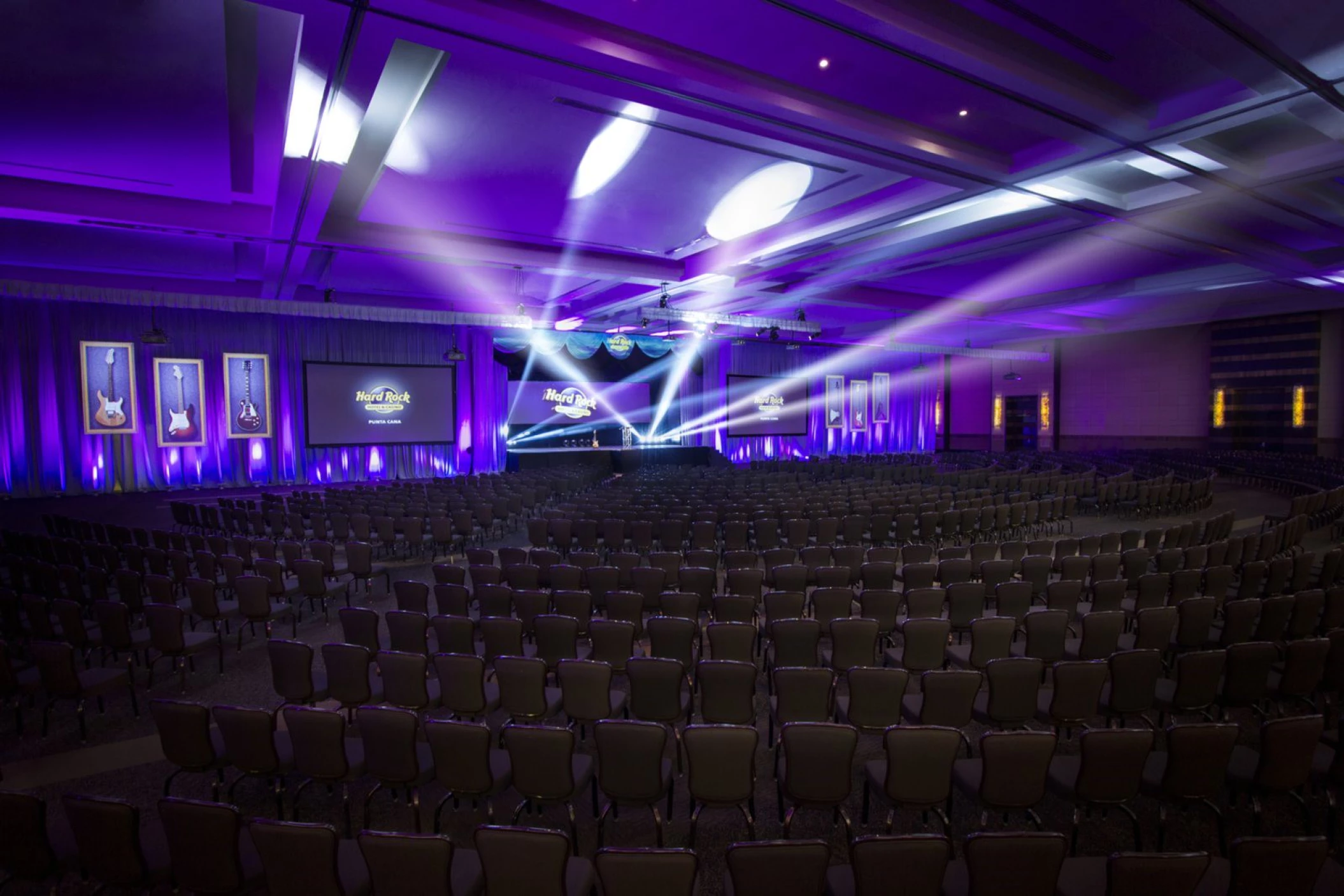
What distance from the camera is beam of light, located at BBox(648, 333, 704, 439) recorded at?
23803mm

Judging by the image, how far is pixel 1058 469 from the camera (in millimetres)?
16469

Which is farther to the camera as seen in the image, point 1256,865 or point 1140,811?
point 1140,811

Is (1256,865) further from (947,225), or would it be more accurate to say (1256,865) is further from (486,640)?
(947,225)

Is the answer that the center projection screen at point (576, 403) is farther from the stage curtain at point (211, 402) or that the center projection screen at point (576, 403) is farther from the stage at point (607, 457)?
the stage curtain at point (211, 402)

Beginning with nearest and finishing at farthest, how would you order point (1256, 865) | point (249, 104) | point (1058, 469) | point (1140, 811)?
1. point (1256, 865)
2. point (1140, 811)
3. point (249, 104)
4. point (1058, 469)

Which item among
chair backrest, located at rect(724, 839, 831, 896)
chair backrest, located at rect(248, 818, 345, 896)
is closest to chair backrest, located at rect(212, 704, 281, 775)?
chair backrest, located at rect(248, 818, 345, 896)

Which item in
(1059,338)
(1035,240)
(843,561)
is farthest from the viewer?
(1059,338)

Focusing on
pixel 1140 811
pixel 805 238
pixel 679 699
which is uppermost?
pixel 805 238

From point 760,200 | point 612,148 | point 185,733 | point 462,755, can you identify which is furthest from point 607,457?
point 462,755

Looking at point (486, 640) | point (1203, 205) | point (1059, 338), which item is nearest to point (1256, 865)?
point (486, 640)

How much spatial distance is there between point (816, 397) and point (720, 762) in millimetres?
25237

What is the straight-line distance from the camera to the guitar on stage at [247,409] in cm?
1584

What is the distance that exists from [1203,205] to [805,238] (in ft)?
18.8

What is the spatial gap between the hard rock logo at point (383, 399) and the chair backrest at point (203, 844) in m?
16.8
